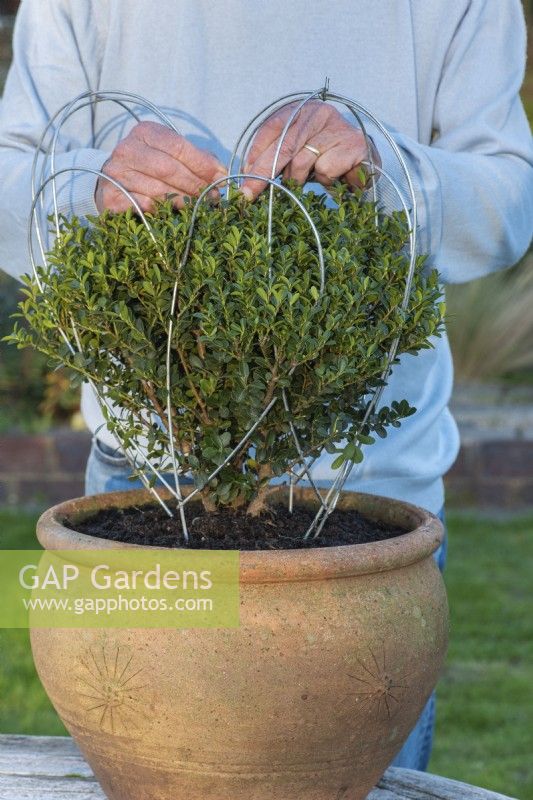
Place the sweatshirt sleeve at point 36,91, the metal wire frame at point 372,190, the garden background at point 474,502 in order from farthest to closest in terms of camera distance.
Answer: the garden background at point 474,502, the sweatshirt sleeve at point 36,91, the metal wire frame at point 372,190

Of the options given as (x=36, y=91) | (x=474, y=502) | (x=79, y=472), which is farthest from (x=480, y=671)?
(x=36, y=91)

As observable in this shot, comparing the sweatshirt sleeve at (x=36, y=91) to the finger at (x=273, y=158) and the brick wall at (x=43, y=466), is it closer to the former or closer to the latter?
the finger at (x=273, y=158)

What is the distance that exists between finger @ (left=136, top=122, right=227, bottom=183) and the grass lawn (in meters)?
2.01

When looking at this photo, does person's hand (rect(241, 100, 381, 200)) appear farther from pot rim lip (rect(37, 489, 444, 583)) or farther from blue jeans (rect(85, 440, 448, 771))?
blue jeans (rect(85, 440, 448, 771))

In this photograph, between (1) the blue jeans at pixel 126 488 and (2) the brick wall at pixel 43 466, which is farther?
(2) the brick wall at pixel 43 466

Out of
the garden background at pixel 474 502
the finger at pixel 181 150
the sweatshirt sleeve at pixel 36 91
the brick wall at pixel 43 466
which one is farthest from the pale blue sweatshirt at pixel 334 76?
the brick wall at pixel 43 466

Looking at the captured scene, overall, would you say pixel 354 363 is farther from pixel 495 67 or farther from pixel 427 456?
pixel 495 67

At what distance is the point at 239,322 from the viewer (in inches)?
44.7

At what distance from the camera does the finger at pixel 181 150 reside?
1.23m

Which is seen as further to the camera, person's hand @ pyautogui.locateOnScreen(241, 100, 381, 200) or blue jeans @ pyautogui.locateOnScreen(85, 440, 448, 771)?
blue jeans @ pyautogui.locateOnScreen(85, 440, 448, 771)

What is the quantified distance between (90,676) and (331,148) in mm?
680

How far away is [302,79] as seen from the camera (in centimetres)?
159

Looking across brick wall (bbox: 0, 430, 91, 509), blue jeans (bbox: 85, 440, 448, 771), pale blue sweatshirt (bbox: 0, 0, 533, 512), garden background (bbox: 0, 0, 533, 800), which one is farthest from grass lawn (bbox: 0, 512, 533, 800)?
pale blue sweatshirt (bbox: 0, 0, 533, 512)

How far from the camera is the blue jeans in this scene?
1656 mm
